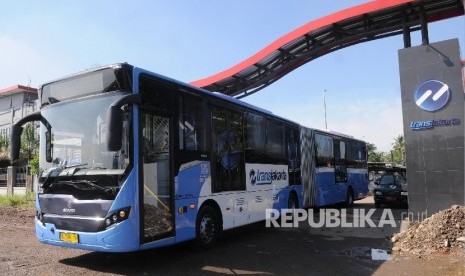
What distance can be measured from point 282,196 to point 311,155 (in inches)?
139

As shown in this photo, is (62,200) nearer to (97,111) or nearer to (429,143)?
(97,111)

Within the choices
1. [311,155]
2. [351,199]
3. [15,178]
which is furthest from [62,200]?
[15,178]

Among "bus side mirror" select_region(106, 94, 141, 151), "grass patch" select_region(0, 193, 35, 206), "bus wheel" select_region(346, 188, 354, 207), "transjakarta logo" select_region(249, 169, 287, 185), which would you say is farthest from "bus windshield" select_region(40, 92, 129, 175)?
"bus wheel" select_region(346, 188, 354, 207)

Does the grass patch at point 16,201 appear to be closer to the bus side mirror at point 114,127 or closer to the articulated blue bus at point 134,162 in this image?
the articulated blue bus at point 134,162

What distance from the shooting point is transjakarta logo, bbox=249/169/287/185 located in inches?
427

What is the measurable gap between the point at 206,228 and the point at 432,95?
7257mm

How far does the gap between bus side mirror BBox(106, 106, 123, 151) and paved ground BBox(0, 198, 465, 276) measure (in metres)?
2.49

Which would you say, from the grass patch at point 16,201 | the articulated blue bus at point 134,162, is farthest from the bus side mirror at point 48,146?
the grass patch at point 16,201

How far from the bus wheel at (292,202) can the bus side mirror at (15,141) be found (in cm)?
848

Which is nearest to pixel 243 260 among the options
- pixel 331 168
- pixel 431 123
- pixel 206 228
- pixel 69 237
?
pixel 206 228

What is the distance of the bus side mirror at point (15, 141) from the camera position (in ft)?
24.9

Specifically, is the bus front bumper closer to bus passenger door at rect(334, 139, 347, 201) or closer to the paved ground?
the paved ground

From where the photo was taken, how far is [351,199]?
1964 centimetres

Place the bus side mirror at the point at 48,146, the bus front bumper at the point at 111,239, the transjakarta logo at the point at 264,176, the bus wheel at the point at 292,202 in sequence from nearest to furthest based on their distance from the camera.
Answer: the bus front bumper at the point at 111,239, the bus side mirror at the point at 48,146, the transjakarta logo at the point at 264,176, the bus wheel at the point at 292,202
